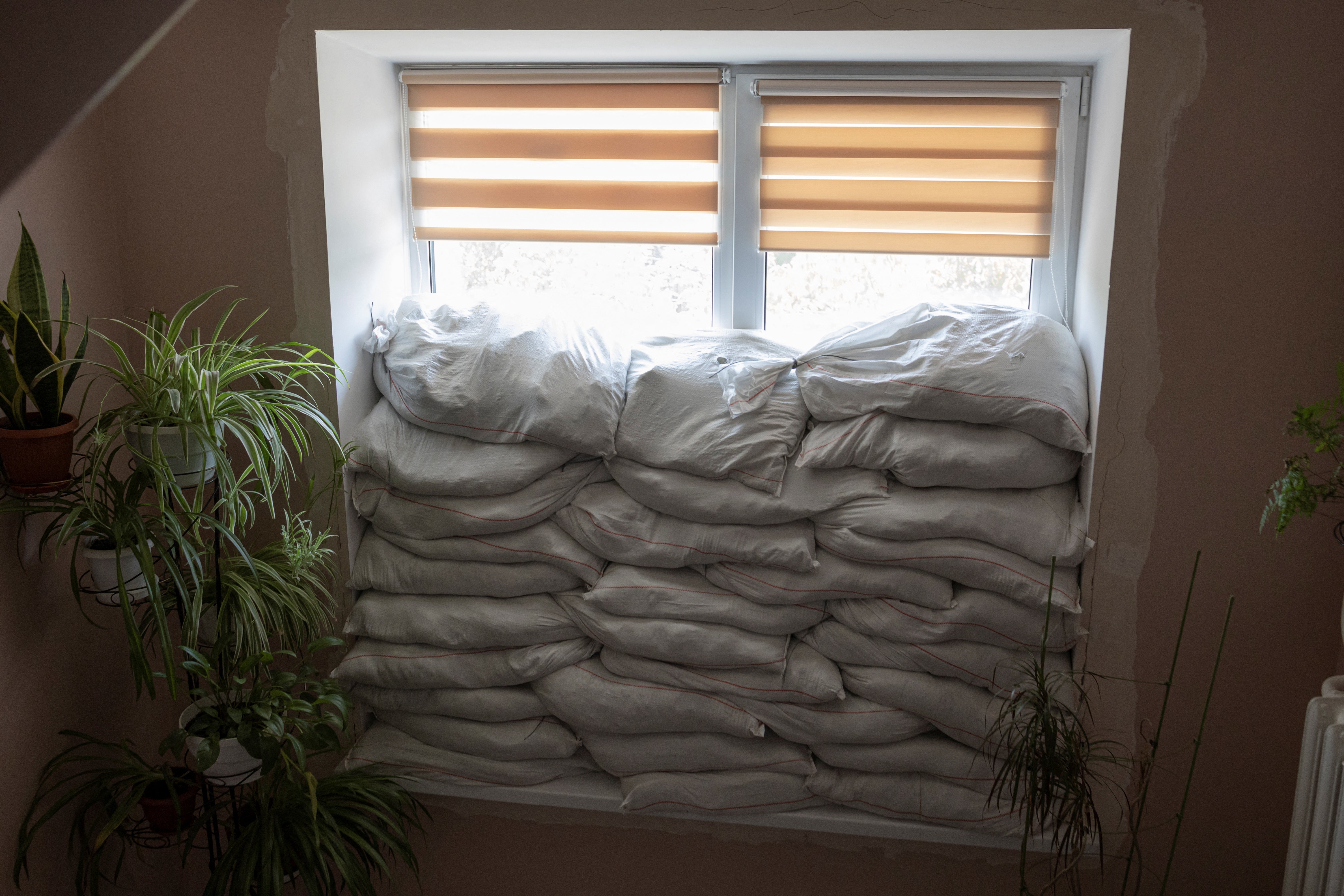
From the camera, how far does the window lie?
7.88 feet

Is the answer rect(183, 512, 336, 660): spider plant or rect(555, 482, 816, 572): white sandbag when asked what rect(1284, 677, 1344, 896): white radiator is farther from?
rect(183, 512, 336, 660): spider plant

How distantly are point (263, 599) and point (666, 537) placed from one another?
2.77 ft

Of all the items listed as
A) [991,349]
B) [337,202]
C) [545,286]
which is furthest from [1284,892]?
[337,202]

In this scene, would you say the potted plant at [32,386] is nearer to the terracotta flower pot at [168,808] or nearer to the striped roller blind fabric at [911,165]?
the terracotta flower pot at [168,808]

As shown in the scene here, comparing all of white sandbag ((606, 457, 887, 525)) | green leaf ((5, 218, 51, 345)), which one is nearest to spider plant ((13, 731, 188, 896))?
green leaf ((5, 218, 51, 345))

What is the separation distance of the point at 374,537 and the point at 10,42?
2.16m

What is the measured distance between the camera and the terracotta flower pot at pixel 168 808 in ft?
6.84

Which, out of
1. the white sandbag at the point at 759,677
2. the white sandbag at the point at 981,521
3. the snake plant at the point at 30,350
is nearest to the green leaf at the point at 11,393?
the snake plant at the point at 30,350

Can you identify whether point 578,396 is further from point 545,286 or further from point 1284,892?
point 1284,892

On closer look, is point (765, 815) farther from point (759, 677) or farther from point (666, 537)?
point (666, 537)

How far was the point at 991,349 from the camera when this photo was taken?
216cm

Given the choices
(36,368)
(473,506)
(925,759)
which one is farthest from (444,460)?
(925,759)

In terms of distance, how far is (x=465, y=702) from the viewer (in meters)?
2.30

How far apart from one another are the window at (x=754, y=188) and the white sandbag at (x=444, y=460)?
44 cm
